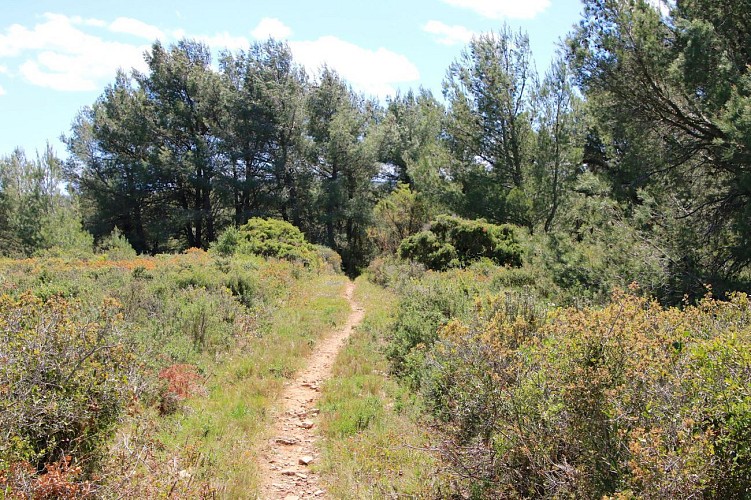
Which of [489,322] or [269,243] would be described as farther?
[269,243]

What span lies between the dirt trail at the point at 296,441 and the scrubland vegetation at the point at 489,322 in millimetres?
205

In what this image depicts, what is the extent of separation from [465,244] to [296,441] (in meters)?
13.9

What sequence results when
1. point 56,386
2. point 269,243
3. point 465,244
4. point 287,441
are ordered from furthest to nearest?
point 269,243 < point 465,244 < point 287,441 < point 56,386

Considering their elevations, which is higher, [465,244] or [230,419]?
[465,244]

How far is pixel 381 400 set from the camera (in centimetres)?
701

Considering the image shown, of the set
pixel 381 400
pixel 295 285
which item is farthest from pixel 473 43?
pixel 381 400

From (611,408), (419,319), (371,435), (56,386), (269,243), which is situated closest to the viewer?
(611,408)

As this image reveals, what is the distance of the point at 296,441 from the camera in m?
6.18

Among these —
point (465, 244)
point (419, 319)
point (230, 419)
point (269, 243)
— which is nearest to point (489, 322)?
point (419, 319)

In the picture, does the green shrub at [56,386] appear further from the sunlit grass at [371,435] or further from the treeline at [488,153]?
the treeline at [488,153]

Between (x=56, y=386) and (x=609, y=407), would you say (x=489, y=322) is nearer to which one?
(x=609, y=407)

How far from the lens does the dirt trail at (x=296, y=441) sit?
5098 millimetres

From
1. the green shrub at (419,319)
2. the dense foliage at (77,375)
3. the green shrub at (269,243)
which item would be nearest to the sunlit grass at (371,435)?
the green shrub at (419,319)

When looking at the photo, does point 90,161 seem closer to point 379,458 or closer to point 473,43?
point 473,43
